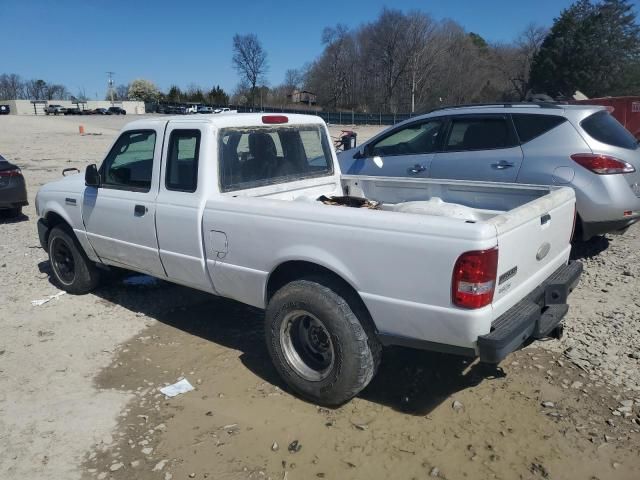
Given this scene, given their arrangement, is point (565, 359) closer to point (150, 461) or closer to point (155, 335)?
point (150, 461)

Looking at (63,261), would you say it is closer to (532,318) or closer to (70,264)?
(70,264)

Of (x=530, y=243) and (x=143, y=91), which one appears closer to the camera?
(x=530, y=243)

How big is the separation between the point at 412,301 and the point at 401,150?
14.8 feet

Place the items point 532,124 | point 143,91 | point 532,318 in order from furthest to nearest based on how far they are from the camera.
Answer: point 143,91 < point 532,124 < point 532,318

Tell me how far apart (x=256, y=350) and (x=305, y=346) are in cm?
84

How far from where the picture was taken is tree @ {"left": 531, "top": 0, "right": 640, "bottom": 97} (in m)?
57.3

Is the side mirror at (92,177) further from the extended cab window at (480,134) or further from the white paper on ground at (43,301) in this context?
the extended cab window at (480,134)

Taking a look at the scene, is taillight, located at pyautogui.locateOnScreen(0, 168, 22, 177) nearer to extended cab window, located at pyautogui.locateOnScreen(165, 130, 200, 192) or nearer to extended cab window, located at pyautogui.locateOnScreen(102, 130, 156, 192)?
extended cab window, located at pyautogui.locateOnScreen(102, 130, 156, 192)

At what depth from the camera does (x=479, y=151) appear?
6453 millimetres

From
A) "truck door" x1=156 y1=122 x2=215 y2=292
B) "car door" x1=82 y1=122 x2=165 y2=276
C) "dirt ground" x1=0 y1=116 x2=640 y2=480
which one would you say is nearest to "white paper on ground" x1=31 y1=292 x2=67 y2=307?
"dirt ground" x1=0 y1=116 x2=640 y2=480

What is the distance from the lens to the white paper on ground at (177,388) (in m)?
3.85

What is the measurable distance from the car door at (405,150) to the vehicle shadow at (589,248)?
2.04 metres

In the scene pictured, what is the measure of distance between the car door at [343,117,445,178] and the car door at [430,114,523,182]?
0.16 metres

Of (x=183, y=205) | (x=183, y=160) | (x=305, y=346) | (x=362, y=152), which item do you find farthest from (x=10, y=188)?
(x=305, y=346)
